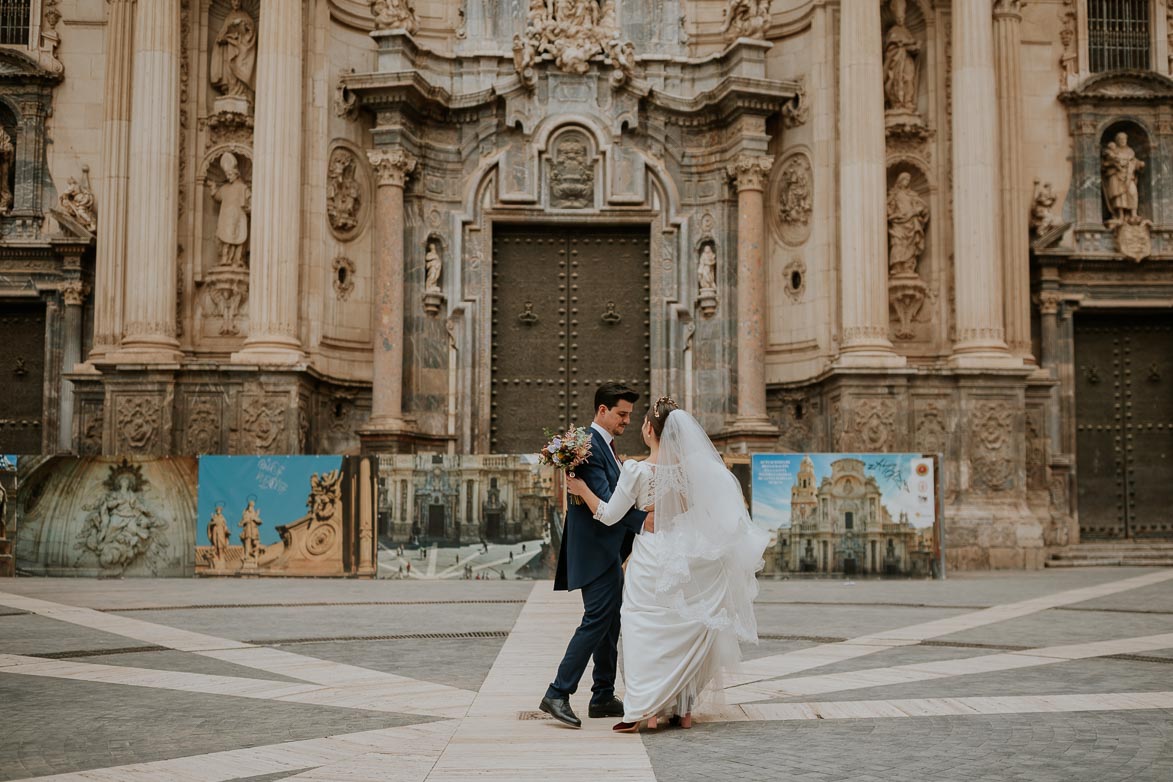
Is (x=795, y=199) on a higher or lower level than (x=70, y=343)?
higher

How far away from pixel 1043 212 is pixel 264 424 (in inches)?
604

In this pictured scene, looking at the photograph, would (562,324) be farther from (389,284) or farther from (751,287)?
(751,287)

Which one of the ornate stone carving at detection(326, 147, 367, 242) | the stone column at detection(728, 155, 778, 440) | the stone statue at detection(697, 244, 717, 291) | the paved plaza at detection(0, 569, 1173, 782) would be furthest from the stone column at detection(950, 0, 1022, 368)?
the ornate stone carving at detection(326, 147, 367, 242)

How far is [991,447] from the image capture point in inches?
834

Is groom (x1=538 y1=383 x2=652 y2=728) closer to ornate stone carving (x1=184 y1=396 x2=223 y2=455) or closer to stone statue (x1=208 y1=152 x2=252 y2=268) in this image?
ornate stone carving (x1=184 y1=396 x2=223 y2=455)

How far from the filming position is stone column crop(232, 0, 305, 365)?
21406 millimetres

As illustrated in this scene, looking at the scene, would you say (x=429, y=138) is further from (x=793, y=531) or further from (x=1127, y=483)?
(x=1127, y=483)

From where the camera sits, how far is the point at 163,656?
1011 centimetres

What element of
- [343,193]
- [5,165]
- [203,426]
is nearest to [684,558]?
[203,426]

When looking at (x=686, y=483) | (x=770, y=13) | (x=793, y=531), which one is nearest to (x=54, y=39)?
(x=770, y=13)

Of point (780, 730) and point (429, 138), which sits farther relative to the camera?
point (429, 138)

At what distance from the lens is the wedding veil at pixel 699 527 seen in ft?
25.4

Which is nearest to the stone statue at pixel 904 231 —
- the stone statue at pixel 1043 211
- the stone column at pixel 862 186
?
the stone column at pixel 862 186

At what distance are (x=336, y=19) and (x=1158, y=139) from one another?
16.7 meters
